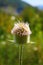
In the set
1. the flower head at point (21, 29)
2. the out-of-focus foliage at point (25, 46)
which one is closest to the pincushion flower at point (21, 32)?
the flower head at point (21, 29)

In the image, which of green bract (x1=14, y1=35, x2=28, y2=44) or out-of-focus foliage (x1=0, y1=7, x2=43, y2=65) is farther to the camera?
out-of-focus foliage (x1=0, y1=7, x2=43, y2=65)

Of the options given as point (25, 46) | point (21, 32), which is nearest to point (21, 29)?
point (21, 32)

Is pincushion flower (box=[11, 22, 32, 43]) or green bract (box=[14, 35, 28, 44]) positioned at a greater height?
pincushion flower (box=[11, 22, 32, 43])

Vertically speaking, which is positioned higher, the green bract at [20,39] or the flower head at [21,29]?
the flower head at [21,29]

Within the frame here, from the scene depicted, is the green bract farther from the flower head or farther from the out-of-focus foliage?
the out-of-focus foliage

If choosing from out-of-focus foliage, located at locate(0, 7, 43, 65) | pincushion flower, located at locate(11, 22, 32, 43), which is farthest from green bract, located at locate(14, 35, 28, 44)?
out-of-focus foliage, located at locate(0, 7, 43, 65)

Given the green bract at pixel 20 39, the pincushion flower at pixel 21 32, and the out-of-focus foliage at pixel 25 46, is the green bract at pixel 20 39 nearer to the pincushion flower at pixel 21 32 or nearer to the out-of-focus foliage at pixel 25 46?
the pincushion flower at pixel 21 32

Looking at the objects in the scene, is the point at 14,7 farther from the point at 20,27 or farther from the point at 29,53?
the point at 20,27

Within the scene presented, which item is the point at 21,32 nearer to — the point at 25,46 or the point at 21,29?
the point at 21,29

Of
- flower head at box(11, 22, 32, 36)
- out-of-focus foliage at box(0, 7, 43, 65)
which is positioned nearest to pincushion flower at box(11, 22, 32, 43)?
flower head at box(11, 22, 32, 36)
